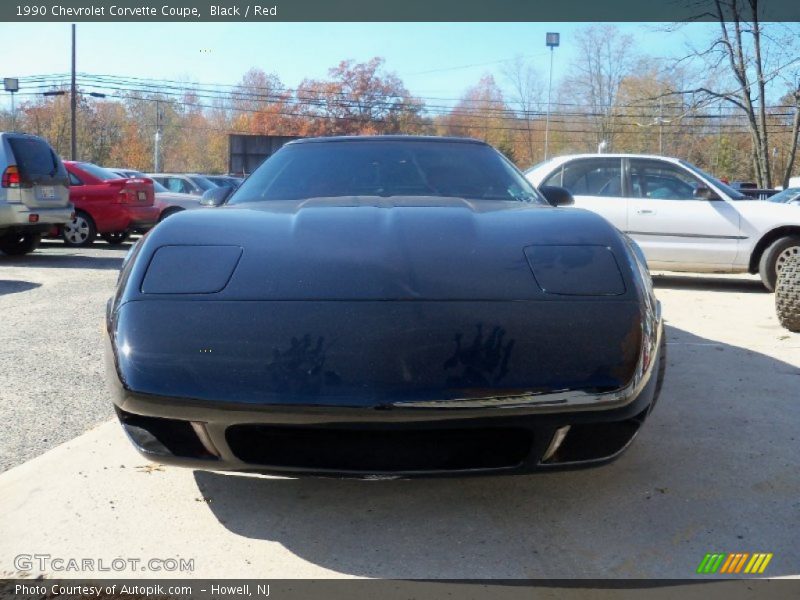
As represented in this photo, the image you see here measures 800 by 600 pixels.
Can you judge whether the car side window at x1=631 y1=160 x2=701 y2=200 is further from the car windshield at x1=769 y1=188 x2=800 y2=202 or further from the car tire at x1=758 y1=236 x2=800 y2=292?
the car windshield at x1=769 y1=188 x2=800 y2=202

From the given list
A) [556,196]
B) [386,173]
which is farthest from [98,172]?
[556,196]

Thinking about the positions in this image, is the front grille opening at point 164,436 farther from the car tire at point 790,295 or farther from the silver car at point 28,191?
the silver car at point 28,191

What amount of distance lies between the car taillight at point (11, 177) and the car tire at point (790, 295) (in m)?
8.92

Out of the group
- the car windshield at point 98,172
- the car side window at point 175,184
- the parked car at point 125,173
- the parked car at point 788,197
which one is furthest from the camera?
the car side window at point 175,184

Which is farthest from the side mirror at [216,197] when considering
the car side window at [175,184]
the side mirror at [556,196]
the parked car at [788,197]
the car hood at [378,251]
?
the parked car at [788,197]

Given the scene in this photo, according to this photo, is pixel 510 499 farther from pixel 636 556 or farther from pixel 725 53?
pixel 725 53

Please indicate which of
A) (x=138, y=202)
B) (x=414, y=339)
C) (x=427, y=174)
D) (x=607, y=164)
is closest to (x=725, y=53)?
(x=607, y=164)

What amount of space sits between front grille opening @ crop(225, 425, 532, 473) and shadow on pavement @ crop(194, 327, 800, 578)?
306 mm

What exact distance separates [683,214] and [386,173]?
5.95m

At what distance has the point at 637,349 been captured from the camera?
2064 mm

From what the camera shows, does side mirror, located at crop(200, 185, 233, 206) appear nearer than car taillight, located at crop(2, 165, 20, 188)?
Yes

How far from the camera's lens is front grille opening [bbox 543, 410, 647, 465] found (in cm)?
Answer: 202

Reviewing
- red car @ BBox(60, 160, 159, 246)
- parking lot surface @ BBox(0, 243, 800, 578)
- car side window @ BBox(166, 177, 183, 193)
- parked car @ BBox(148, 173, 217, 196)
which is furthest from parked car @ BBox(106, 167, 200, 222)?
parking lot surface @ BBox(0, 243, 800, 578)

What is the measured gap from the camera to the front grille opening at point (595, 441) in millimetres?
2018
